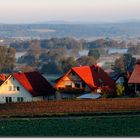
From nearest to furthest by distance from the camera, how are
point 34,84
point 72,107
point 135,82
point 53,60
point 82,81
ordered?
point 72,107, point 135,82, point 82,81, point 34,84, point 53,60

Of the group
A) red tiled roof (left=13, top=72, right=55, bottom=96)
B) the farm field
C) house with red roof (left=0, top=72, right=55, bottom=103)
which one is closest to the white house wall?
house with red roof (left=0, top=72, right=55, bottom=103)

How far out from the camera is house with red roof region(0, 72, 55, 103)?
4553cm

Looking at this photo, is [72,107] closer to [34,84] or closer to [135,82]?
[135,82]

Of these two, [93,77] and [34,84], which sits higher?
[93,77]

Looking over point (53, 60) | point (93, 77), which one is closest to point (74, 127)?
point (93, 77)

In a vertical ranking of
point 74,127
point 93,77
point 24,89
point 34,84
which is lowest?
point 24,89

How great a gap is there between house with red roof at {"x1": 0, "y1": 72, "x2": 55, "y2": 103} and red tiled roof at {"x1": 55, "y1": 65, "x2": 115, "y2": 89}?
1296 millimetres

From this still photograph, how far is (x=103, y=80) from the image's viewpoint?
46.8 m

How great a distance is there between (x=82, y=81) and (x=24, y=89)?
398cm

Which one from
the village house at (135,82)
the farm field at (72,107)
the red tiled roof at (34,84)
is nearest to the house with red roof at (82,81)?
the red tiled roof at (34,84)

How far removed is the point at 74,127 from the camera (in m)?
27.0

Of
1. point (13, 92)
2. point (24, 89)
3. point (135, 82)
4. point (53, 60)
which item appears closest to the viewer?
point (135, 82)

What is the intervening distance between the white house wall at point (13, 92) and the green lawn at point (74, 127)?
13.6m

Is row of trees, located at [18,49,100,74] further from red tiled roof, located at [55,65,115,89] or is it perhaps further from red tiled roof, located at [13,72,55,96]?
red tiled roof, located at [13,72,55,96]
